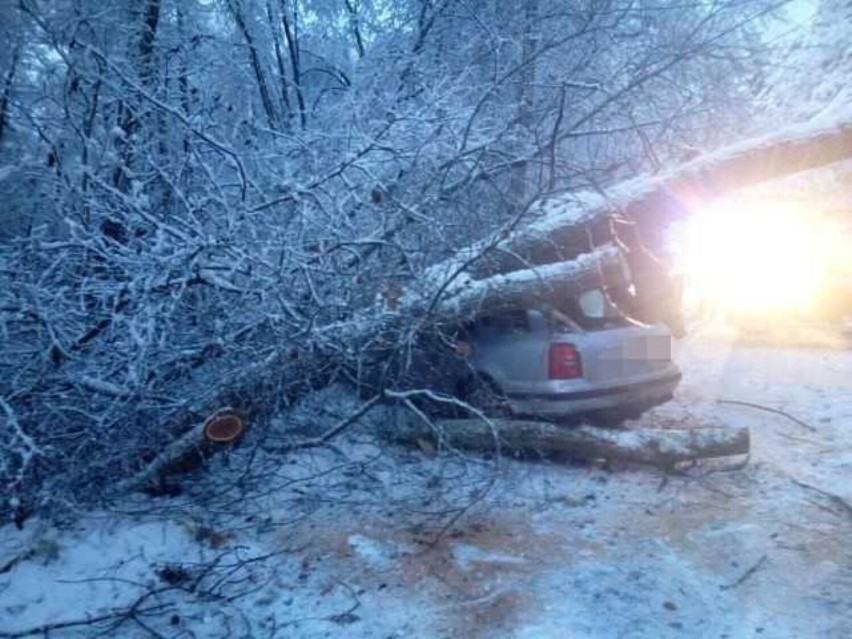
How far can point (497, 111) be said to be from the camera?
663 cm

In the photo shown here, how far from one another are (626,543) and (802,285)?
27.1 ft

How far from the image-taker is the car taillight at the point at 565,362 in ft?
17.0

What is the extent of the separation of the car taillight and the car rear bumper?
0.14 meters

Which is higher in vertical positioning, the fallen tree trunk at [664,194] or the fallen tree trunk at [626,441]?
the fallen tree trunk at [664,194]

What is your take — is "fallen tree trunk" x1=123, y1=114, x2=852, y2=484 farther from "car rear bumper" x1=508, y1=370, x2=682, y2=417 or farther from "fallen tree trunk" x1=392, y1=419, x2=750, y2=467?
"car rear bumper" x1=508, y1=370, x2=682, y2=417

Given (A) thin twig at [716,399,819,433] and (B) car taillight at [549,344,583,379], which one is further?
(A) thin twig at [716,399,819,433]

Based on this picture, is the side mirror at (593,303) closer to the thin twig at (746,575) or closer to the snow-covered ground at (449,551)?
the snow-covered ground at (449,551)

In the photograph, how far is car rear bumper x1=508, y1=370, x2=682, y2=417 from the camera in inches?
205

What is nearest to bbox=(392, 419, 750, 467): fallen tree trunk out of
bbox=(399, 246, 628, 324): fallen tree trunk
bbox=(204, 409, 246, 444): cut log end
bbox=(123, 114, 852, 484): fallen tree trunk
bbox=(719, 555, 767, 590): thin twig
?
bbox=(123, 114, 852, 484): fallen tree trunk

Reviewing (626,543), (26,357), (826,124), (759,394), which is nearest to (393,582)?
(626,543)

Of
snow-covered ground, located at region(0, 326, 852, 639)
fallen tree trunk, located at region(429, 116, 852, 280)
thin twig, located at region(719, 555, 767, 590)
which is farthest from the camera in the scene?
fallen tree trunk, located at region(429, 116, 852, 280)

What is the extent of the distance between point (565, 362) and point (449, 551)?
1.83 meters

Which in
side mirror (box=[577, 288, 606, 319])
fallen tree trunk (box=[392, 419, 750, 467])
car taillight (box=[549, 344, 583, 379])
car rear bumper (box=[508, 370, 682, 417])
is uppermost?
side mirror (box=[577, 288, 606, 319])

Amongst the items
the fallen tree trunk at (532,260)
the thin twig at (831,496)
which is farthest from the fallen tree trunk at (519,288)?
the thin twig at (831,496)
